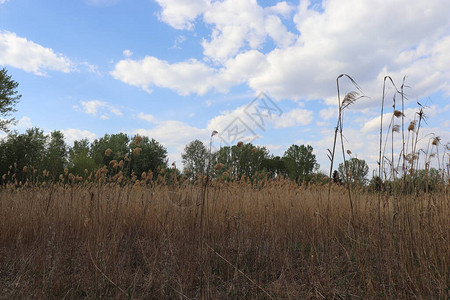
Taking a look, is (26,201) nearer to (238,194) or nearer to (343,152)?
(238,194)

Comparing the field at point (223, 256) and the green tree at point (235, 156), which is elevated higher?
the green tree at point (235, 156)

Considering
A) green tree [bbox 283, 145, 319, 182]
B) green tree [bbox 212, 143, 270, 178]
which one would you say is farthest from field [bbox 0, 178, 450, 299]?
green tree [bbox 283, 145, 319, 182]

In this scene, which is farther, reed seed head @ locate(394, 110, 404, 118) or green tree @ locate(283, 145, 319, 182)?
green tree @ locate(283, 145, 319, 182)

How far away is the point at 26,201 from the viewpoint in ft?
17.5

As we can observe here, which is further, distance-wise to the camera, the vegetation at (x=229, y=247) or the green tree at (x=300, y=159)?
the green tree at (x=300, y=159)

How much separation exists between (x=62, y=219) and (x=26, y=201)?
1.48 meters

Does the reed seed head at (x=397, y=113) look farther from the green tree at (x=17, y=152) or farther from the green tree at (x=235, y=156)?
the green tree at (x=17, y=152)

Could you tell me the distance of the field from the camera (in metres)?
2.42

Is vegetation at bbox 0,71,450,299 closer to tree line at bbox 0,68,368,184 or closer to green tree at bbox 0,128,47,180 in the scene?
tree line at bbox 0,68,368,184

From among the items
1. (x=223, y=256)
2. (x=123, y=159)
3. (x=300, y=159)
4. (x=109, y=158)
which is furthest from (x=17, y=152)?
(x=300, y=159)

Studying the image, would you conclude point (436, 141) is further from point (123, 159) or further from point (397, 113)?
point (123, 159)

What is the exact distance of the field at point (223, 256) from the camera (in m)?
2.42

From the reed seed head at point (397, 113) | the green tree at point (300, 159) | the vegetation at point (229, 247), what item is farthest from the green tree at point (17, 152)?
the green tree at point (300, 159)

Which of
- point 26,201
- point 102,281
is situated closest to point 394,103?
point 102,281
